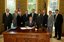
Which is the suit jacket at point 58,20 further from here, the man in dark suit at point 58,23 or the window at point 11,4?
the window at point 11,4

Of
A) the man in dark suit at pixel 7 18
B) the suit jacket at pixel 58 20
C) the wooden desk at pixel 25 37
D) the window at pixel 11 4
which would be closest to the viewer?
the wooden desk at pixel 25 37

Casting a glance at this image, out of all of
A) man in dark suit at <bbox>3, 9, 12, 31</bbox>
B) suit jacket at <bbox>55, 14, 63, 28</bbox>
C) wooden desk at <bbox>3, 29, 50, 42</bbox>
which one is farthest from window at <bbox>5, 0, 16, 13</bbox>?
wooden desk at <bbox>3, 29, 50, 42</bbox>

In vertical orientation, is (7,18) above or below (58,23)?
above

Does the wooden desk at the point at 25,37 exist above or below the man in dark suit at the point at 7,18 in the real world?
below

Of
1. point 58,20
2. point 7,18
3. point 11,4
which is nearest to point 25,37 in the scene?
point 7,18

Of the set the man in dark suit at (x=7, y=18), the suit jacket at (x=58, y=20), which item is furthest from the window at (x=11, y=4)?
the suit jacket at (x=58, y=20)

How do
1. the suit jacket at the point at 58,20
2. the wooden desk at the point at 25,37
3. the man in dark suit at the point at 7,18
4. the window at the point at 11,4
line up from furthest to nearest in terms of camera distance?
the window at the point at 11,4, the suit jacket at the point at 58,20, the man in dark suit at the point at 7,18, the wooden desk at the point at 25,37

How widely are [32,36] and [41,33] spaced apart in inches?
13.0

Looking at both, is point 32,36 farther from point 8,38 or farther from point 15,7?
point 15,7

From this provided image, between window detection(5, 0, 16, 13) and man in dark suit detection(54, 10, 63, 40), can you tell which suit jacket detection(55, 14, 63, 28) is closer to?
man in dark suit detection(54, 10, 63, 40)

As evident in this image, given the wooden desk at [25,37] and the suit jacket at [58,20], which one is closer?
the wooden desk at [25,37]

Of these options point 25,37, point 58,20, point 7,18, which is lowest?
point 25,37

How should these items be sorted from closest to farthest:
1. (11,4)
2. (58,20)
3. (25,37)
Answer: (25,37), (58,20), (11,4)

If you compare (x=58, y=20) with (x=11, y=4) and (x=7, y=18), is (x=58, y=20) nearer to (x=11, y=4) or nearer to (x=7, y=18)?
(x=7, y=18)
